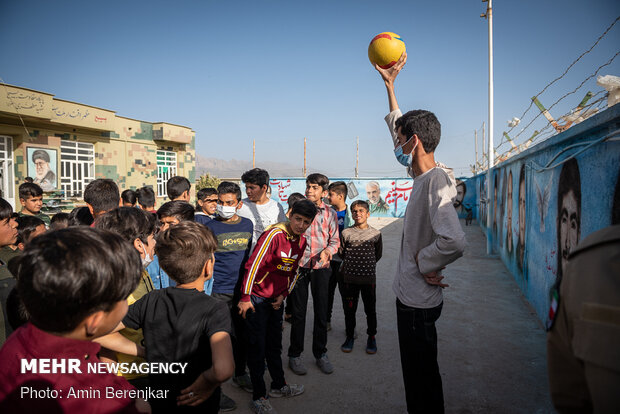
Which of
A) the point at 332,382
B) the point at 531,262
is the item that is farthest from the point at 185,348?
the point at 531,262

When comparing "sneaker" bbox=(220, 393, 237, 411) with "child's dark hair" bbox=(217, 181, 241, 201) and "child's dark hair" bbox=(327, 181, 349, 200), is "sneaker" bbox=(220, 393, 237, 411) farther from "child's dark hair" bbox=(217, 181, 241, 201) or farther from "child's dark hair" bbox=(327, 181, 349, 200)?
"child's dark hair" bbox=(327, 181, 349, 200)

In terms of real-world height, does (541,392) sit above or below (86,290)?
below

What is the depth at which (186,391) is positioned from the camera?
158cm

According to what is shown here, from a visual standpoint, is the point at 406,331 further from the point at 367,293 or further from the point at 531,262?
the point at 531,262

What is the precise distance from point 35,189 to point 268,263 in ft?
12.2

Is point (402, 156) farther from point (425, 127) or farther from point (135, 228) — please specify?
point (135, 228)

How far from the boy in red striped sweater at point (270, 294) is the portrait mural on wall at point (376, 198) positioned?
68.6 ft

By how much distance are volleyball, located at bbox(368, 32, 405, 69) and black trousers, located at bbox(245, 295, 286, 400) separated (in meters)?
2.16

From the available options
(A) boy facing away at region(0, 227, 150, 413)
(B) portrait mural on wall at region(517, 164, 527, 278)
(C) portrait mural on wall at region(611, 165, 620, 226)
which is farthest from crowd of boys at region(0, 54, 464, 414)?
(B) portrait mural on wall at region(517, 164, 527, 278)

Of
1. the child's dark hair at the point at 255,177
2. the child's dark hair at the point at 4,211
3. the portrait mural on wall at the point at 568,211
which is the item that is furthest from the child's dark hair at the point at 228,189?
the portrait mural on wall at the point at 568,211

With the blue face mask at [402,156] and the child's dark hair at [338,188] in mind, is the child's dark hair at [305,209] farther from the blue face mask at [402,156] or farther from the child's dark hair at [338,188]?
the child's dark hair at [338,188]

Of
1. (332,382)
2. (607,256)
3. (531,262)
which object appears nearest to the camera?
(607,256)

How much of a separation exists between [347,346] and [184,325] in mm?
2647

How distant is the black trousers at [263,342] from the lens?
2.79m
